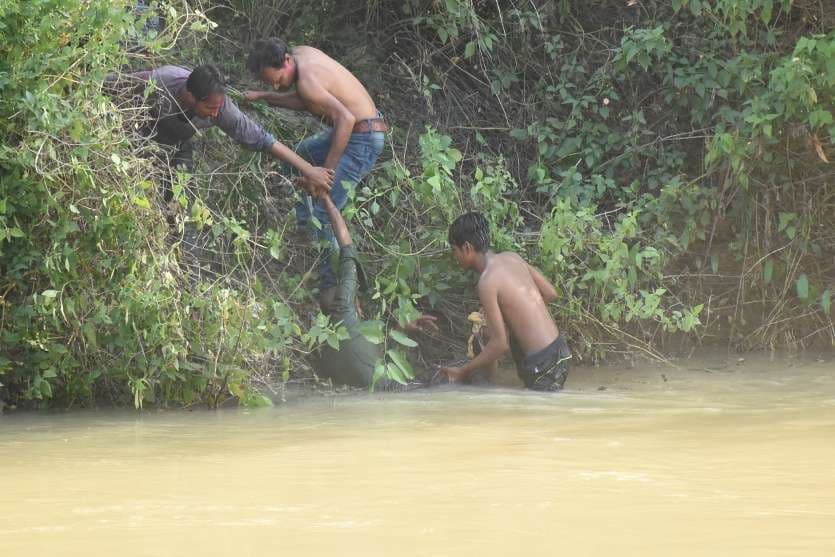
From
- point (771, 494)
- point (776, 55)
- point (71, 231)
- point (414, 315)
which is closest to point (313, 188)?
point (414, 315)

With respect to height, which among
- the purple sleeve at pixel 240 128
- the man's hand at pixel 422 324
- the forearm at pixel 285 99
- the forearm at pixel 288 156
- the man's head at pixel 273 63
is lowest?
the man's hand at pixel 422 324

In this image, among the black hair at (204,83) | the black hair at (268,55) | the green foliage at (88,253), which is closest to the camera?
the green foliage at (88,253)

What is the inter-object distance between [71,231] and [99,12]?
968 millimetres

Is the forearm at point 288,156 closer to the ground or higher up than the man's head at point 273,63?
closer to the ground

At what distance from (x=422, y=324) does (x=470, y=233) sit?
2.89 ft

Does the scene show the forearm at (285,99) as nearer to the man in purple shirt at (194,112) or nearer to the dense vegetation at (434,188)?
the dense vegetation at (434,188)

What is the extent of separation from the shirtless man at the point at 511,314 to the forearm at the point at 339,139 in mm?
747

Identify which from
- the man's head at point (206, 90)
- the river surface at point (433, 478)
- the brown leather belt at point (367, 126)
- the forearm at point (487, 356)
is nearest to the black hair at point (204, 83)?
the man's head at point (206, 90)

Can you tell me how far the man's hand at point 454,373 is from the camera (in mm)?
7172

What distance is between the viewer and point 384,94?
9109 millimetres

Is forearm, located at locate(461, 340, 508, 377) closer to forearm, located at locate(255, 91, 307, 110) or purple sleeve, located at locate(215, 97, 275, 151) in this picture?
purple sleeve, located at locate(215, 97, 275, 151)

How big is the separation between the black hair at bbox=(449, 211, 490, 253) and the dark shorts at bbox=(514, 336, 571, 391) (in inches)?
26.0

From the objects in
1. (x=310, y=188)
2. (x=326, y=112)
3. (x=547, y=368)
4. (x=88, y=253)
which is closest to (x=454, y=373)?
(x=547, y=368)

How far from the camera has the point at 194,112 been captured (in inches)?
259
